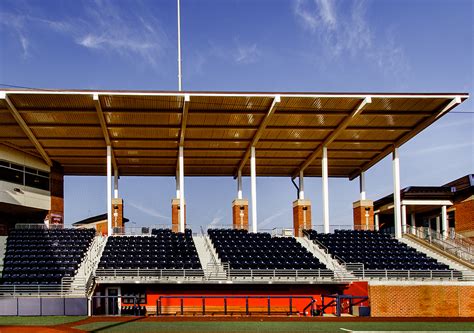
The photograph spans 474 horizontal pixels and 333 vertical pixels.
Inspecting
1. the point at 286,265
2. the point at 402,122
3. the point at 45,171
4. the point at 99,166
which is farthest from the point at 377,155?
the point at 45,171

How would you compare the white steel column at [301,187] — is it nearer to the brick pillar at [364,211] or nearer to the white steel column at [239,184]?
the brick pillar at [364,211]

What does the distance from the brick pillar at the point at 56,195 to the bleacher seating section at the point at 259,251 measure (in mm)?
12890

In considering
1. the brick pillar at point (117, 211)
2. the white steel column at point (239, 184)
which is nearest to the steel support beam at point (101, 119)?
the brick pillar at point (117, 211)

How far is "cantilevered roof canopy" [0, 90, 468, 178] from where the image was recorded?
35656 millimetres

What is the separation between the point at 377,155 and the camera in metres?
46.9

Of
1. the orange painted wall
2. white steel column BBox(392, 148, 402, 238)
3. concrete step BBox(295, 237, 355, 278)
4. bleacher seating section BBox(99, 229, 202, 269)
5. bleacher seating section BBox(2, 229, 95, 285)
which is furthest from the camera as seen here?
white steel column BBox(392, 148, 402, 238)

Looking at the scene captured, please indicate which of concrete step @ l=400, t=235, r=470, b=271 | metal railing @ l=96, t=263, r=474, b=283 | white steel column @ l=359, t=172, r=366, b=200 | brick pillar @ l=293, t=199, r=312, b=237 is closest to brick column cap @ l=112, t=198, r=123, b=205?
metal railing @ l=96, t=263, r=474, b=283

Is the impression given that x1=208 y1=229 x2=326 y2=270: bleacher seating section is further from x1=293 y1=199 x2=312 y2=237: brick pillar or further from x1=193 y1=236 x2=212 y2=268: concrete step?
x1=293 y1=199 x2=312 y2=237: brick pillar

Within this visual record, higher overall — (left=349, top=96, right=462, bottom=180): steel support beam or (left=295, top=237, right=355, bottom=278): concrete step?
(left=349, top=96, right=462, bottom=180): steel support beam

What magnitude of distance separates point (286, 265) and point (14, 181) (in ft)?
68.3

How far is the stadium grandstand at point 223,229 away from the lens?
98.9ft

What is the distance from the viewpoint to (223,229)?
42906mm

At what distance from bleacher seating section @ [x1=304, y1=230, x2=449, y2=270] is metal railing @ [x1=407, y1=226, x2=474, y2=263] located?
2.40 metres

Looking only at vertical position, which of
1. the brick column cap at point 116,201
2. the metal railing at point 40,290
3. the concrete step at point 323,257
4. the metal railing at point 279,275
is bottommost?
the metal railing at point 40,290
